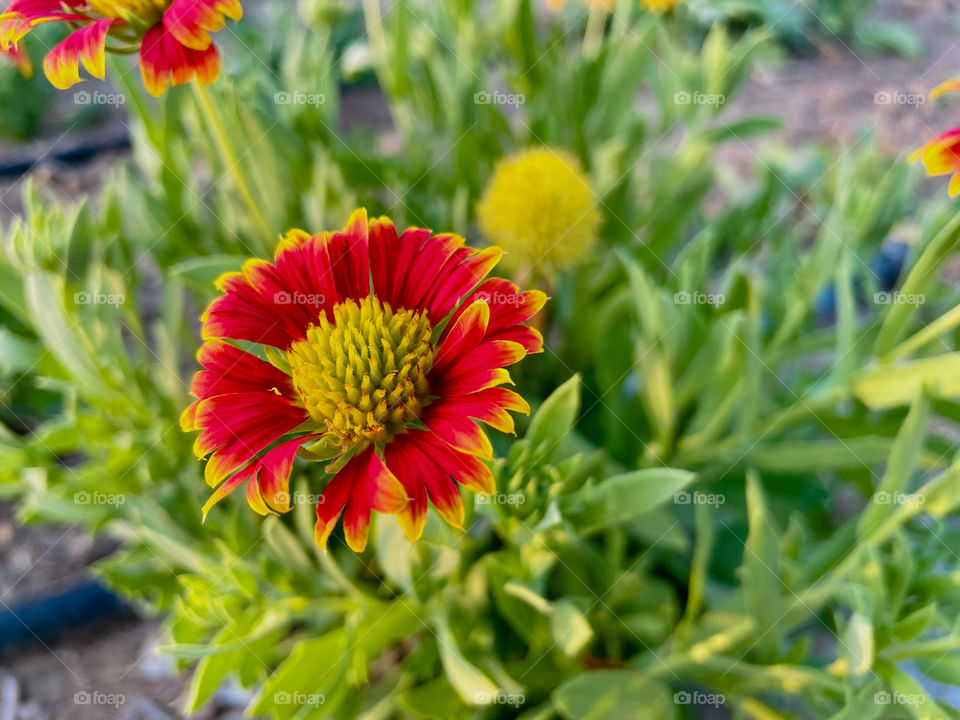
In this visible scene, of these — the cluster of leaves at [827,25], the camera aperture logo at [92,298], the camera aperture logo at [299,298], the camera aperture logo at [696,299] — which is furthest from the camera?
the cluster of leaves at [827,25]

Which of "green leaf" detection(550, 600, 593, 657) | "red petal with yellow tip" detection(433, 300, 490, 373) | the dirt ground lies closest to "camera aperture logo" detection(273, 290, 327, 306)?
"red petal with yellow tip" detection(433, 300, 490, 373)

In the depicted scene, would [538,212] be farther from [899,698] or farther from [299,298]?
[899,698]

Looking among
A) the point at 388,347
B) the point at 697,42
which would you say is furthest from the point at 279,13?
the point at 388,347

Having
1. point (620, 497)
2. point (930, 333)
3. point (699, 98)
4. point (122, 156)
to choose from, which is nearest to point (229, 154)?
point (620, 497)

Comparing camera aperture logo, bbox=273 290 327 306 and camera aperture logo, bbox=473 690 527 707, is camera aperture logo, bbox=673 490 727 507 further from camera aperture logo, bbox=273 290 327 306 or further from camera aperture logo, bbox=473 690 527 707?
camera aperture logo, bbox=273 290 327 306

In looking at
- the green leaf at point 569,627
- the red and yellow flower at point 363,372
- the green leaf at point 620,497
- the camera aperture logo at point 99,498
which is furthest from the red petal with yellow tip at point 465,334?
the camera aperture logo at point 99,498

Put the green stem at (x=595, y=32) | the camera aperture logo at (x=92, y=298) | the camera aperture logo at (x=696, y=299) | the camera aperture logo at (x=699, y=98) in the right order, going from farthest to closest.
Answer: the green stem at (x=595, y=32), the camera aperture logo at (x=699, y=98), the camera aperture logo at (x=92, y=298), the camera aperture logo at (x=696, y=299)

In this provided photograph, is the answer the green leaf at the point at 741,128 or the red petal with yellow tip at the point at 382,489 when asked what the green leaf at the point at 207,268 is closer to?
the red petal with yellow tip at the point at 382,489

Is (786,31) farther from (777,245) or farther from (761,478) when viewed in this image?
(761,478)
